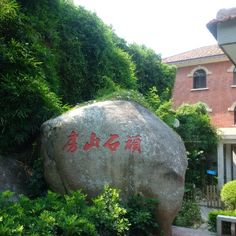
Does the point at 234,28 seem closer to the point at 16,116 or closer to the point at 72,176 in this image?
the point at 72,176

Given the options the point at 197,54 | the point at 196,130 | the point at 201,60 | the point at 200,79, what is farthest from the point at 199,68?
the point at 196,130

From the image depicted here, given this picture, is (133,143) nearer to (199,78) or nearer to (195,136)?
(195,136)

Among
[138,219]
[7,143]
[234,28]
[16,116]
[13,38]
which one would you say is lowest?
[138,219]

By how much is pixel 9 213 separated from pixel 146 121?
9.05 ft

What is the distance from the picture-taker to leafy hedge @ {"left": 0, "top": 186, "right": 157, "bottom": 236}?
384 centimetres

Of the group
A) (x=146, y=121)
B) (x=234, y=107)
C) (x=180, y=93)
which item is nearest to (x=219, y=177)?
(x=234, y=107)

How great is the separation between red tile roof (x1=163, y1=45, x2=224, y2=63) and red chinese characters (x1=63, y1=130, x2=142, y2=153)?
15644mm

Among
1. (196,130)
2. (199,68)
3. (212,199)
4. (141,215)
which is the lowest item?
(212,199)

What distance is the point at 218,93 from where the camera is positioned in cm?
2028

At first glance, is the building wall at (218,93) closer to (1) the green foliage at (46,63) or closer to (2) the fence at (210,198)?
(2) the fence at (210,198)

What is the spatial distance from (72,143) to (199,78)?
16.2 meters

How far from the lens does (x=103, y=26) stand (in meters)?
10.8

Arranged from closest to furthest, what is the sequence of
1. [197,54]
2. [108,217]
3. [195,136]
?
[108,217]
[195,136]
[197,54]

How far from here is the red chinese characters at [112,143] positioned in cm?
579
